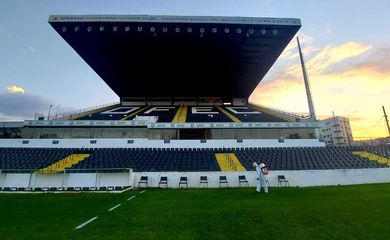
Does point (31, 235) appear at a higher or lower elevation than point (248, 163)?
lower

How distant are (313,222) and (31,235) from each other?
6935 mm

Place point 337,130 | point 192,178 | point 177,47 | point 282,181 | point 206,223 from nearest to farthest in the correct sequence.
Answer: point 206,223 < point 282,181 < point 192,178 < point 177,47 < point 337,130

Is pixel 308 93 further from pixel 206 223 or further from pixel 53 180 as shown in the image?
pixel 53 180

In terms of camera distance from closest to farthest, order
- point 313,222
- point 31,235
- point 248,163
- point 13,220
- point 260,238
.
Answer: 1. point 260,238
2. point 31,235
3. point 313,222
4. point 13,220
5. point 248,163

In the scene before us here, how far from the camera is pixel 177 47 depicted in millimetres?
29609

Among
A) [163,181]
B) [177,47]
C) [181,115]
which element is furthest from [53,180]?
[177,47]

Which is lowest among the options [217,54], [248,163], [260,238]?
[260,238]

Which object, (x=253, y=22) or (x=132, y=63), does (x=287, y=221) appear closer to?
(x=253, y=22)

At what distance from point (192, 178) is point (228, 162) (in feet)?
14.6

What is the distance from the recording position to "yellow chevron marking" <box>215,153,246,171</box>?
59.7 ft

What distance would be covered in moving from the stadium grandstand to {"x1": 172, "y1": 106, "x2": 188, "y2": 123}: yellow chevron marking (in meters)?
0.16

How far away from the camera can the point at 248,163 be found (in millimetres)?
19172

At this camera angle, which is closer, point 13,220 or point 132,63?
point 13,220

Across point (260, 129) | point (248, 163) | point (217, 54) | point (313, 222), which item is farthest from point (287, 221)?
point (217, 54)
